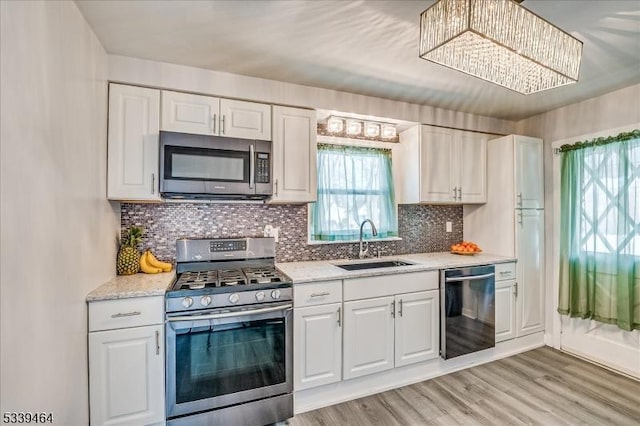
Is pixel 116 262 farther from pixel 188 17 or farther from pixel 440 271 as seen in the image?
pixel 440 271

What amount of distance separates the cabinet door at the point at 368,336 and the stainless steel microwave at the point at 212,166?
1.16 meters

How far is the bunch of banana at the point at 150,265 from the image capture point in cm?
223

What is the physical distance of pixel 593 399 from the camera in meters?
2.28

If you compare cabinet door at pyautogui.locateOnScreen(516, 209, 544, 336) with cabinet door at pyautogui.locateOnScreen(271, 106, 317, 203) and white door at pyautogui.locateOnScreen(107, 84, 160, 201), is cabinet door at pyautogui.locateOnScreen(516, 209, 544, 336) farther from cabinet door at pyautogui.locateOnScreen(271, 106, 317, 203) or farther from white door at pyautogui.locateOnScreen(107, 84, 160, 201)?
white door at pyautogui.locateOnScreen(107, 84, 160, 201)

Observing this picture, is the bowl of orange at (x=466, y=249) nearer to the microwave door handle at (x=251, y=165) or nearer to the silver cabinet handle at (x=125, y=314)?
the microwave door handle at (x=251, y=165)

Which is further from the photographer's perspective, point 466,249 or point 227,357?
point 466,249

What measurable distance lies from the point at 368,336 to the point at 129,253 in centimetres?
191

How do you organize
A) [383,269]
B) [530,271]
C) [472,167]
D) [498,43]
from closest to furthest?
[498,43] < [383,269] < [530,271] < [472,167]

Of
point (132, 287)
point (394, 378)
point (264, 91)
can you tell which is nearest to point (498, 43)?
point (264, 91)

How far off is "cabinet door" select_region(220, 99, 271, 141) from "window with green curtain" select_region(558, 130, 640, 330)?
3031 millimetres

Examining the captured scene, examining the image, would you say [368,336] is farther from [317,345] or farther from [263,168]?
[263,168]

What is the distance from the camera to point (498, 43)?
4.23ft

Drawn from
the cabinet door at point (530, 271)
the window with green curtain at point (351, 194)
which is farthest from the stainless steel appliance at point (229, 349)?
the cabinet door at point (530, 271)

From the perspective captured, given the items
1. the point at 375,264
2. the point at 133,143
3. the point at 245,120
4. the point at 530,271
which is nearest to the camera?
the point at 133,143
